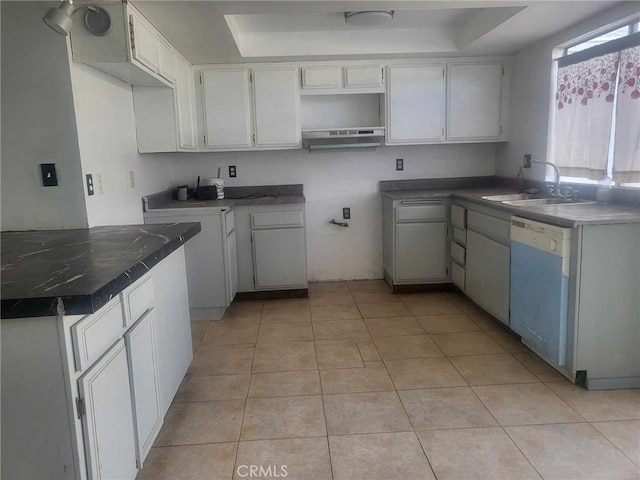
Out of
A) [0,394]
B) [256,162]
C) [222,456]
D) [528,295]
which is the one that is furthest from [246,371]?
[256,162]

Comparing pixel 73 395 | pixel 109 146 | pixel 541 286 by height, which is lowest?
pixel 541 286

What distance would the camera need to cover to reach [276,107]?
396cm

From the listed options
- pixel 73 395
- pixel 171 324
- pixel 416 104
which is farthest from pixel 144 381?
pixel 416 104

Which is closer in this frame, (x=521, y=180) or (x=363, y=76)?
(x=521, y=180)

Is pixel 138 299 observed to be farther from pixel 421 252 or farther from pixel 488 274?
pixel 421 252

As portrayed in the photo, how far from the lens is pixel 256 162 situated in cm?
434

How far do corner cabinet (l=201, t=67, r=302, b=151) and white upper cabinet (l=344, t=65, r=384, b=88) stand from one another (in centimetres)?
46

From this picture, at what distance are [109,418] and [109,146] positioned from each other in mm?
1824

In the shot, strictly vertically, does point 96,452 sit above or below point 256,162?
below

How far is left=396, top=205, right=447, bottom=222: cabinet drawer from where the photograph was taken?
3.94 metres

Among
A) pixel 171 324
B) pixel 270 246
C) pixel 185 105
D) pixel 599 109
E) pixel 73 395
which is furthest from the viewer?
pixel 270 246

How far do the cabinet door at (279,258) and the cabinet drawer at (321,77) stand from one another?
50.8 inches

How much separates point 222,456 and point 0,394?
96 cm

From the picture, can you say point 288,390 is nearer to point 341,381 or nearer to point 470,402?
point 341,381
